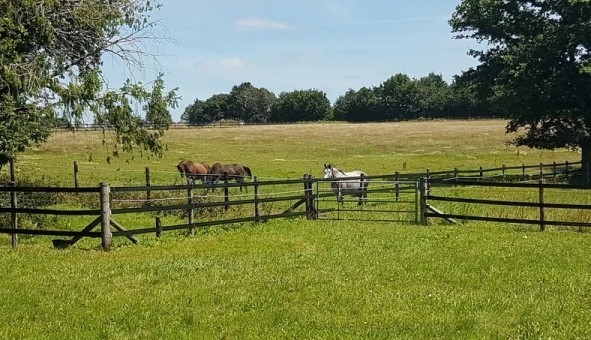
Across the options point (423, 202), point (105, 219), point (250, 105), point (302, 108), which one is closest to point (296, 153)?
point (423, 202)

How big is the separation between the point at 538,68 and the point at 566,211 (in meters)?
19.1

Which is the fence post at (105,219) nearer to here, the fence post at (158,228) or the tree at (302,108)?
the fence post at (158,228)

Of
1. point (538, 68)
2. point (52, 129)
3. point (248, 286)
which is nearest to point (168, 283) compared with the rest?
point (248, 286)

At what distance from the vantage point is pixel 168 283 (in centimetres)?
895

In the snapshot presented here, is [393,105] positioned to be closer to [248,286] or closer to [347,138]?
[347,138]

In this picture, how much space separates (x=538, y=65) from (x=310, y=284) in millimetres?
29876

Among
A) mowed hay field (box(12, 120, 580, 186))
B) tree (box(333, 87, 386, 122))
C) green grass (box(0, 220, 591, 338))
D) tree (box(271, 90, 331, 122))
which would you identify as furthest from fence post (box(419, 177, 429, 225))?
tree (box(271, 90, 331, 122))

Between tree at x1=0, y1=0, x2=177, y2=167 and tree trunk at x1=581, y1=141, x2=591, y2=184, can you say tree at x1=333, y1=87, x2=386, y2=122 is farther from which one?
tree at x1=0, y1=0, x2=177, y2=167

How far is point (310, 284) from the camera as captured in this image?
870cm

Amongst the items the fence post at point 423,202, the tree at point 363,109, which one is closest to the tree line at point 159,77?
the fence post at point 423,202

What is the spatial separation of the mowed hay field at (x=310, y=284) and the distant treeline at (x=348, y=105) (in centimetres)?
11160

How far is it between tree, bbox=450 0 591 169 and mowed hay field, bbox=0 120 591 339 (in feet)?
67.1

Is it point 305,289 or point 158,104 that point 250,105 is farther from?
point 305,289

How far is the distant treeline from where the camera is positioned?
140 metres
